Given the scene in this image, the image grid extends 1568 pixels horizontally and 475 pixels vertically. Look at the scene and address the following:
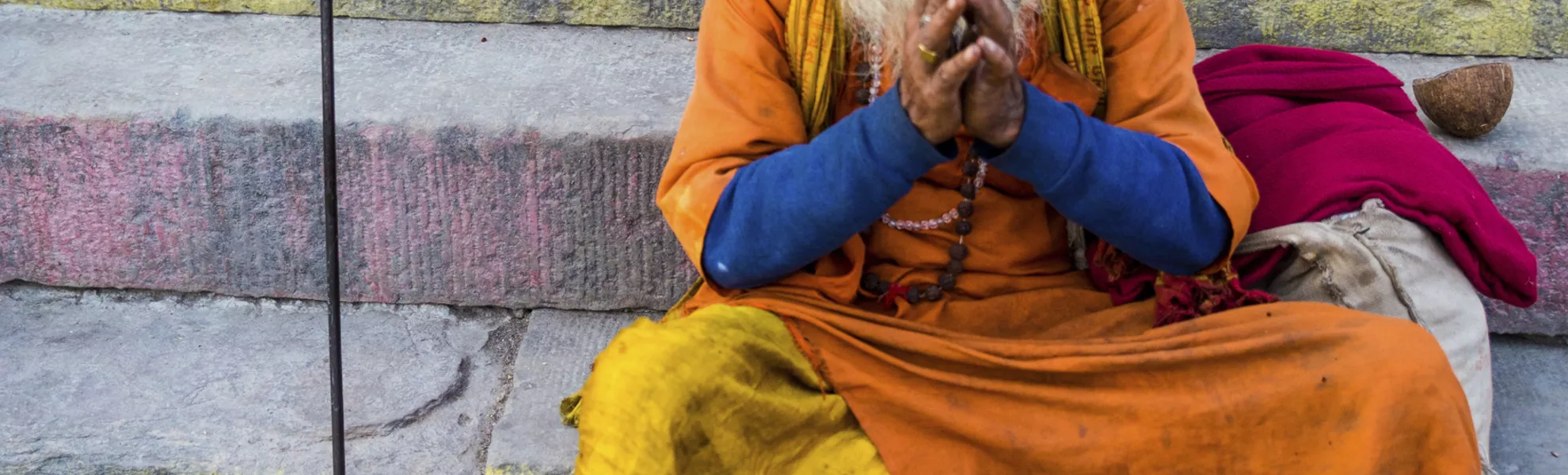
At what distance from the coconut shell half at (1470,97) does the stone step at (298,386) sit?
1.55ft

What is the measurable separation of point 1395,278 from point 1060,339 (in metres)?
0.52

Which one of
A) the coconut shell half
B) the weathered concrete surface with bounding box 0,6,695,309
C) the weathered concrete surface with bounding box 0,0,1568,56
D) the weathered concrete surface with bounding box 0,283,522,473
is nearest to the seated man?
the weathered concrete surface with bounding box 0,6,695,309

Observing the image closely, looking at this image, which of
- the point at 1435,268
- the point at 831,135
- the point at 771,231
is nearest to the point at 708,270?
the point at 771,231

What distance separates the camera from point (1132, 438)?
1.58m

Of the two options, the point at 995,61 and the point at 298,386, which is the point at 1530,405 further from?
the point at 298,386

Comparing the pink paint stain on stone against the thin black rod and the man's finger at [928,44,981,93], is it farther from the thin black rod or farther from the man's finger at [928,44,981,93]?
the thin black rod

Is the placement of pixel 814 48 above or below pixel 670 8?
above

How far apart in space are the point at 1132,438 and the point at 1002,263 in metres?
0.37

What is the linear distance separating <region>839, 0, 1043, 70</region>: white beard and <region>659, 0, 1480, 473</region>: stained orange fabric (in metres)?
0.05

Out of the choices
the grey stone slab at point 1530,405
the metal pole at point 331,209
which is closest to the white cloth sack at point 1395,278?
the grey stone slab at point 1530,405

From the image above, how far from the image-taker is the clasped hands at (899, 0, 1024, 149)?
4.39ft

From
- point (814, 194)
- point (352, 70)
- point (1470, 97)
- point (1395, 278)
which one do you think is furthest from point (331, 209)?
point (1470, 97)

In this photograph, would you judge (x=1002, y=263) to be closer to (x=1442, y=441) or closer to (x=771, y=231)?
(x=771, y=231)

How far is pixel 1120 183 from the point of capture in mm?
1565
